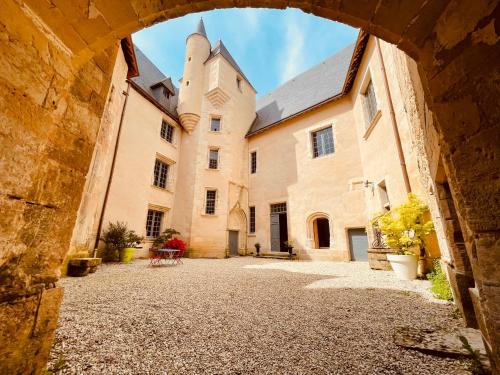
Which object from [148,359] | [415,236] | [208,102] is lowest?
[148,359]

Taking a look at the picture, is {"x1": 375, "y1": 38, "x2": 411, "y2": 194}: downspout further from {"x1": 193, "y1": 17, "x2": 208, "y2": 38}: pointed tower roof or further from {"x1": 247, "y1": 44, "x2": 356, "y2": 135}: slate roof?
{"x1": 193, "y1": 17, "x2": 208, "y2": 38}: pointed tower roof

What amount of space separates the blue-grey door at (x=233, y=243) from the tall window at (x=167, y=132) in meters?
6.35

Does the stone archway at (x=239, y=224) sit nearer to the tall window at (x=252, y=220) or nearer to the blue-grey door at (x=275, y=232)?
the tall window at (x=252, y=220)

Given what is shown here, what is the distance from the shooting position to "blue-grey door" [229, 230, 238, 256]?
11570mm

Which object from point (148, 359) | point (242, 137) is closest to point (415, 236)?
point (148, 359)

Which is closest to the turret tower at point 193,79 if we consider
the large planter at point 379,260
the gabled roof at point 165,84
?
the gabled roof at point 165,84

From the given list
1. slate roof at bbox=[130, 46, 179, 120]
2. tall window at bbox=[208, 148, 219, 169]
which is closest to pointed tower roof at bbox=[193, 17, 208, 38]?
slate roof at bbox=[130, 46, 179, 120]

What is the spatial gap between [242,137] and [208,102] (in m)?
2.93

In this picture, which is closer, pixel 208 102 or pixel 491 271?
pixel 491 271

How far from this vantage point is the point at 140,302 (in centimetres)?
305

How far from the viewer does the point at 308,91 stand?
1286 cm

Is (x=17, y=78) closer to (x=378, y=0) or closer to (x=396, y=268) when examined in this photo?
(x=378, y=0)

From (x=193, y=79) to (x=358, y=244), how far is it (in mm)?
12527

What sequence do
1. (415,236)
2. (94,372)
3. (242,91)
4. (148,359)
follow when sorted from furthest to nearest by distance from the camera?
1. (242,91)
2. (415,236)
3. (148,359)
4. (94,372)
